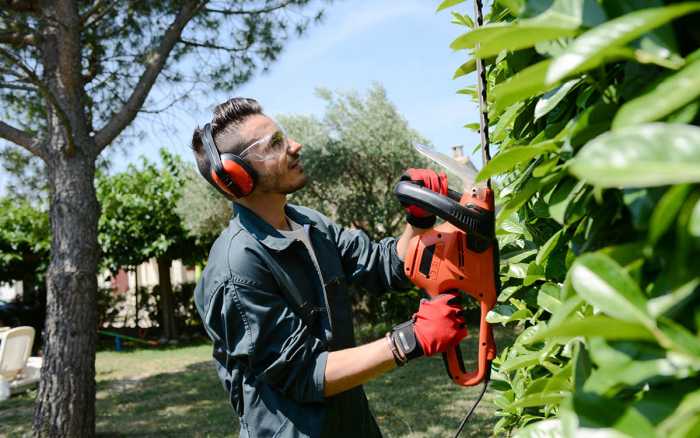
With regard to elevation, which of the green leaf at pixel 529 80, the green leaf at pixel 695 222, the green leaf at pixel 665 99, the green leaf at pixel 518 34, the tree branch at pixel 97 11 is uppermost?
the tree branch at pixel 97 11

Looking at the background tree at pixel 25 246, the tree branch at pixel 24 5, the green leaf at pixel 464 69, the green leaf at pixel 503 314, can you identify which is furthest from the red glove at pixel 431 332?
the background tree at pixel 25 246

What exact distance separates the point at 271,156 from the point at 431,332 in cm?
86

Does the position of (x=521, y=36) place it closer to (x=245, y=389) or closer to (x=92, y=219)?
(x=245, y=389)

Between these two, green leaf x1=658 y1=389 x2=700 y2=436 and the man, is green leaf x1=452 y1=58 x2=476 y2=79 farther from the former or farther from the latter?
green leaf x1=658 y1=389 x2=700 y2=436

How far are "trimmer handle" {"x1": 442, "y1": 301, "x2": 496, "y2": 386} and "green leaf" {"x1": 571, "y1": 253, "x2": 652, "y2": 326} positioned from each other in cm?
114

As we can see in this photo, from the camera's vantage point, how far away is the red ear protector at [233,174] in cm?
204

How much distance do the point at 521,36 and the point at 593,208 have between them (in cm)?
24

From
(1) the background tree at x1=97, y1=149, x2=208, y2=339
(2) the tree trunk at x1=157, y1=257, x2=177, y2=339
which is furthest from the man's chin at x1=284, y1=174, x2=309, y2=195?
(2) the tree trunk at x1=157, y1=257, x2=177, y2=339

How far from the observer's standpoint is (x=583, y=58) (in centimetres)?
55

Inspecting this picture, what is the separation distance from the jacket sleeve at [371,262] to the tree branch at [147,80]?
390cm

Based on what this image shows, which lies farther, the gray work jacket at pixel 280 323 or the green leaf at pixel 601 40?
the gray work jacket at pixel 280 323

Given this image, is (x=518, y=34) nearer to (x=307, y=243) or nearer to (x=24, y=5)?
(x=307, y=243)

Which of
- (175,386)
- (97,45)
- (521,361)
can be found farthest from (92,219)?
(521,361)

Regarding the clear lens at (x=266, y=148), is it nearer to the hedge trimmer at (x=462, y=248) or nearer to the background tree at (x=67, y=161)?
the hedge trimmer at (x=462, y=248)
